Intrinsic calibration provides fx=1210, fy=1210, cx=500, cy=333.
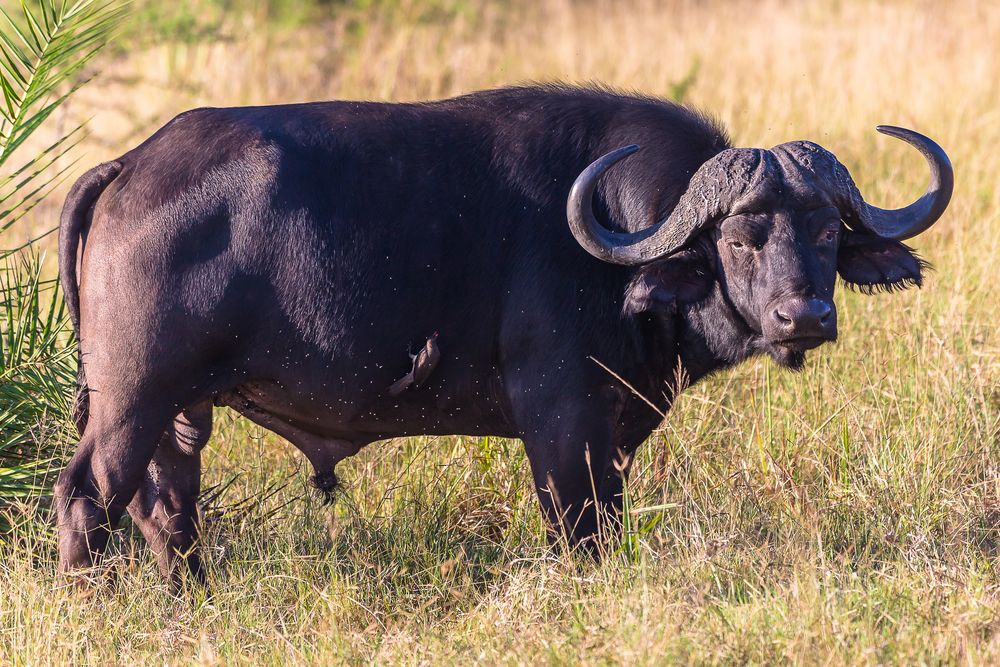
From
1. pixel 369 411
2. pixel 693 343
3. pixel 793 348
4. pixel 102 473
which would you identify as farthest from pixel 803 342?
pixel 102 473

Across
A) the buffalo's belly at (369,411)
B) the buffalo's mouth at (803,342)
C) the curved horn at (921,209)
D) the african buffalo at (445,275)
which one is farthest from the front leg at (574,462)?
the curved horn at (921,209)

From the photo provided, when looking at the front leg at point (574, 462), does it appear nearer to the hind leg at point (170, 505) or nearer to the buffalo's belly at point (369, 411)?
the buffalo's belly at point (369, 411)

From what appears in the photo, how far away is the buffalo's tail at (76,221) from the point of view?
414 centimetres

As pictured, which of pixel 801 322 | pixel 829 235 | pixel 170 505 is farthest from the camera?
pixel 170 505

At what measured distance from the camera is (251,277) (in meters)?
3.98

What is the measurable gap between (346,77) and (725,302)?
7083 millimetres

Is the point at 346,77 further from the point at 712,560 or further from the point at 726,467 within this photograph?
the point at 712,560

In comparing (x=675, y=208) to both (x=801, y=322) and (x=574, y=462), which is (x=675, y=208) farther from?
(x=574, y=462)

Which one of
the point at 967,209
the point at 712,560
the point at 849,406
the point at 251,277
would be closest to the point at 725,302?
the point at 712,560

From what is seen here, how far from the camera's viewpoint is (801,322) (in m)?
3.83

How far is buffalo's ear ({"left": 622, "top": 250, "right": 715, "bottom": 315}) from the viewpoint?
405 centimetres

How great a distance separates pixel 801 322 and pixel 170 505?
2407 millimetres

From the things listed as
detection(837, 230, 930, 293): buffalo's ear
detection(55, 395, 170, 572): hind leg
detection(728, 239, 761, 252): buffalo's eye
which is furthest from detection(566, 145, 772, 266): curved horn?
detection(55, 395, 170, 572): hind leg

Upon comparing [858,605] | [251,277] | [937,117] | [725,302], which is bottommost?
[937,117]
